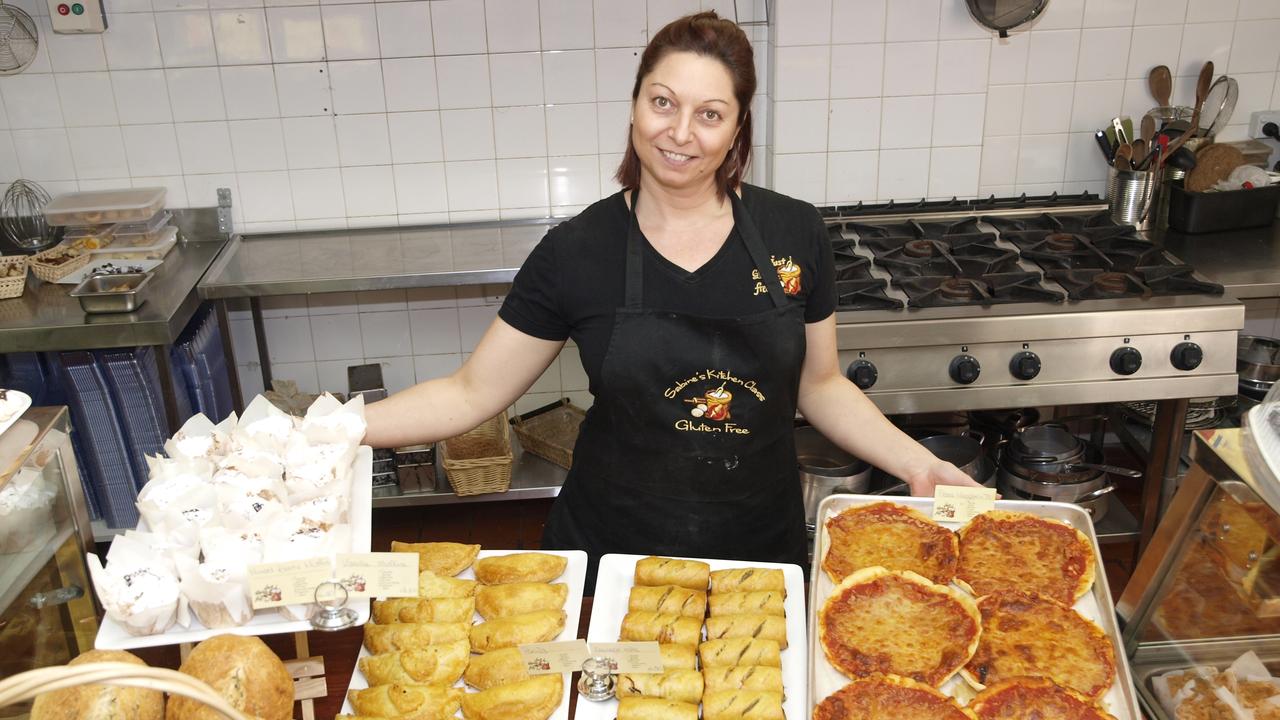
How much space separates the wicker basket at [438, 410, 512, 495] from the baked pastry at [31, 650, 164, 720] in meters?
2.47

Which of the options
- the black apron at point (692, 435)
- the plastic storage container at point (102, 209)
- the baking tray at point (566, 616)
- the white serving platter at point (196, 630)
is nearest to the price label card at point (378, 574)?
the white serving platter at point (196, 630)

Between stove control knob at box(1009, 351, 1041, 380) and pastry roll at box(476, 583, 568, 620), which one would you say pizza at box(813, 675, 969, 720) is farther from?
stove control knob at box(1009, 351, 1041, 380)

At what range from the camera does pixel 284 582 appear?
4.59ft

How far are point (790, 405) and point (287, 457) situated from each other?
3.46ft

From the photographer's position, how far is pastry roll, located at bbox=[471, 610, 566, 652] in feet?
5.48

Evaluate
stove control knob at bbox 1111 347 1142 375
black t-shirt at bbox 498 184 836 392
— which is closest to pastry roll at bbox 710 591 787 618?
black t-shirt at bbox 498 184 836 392

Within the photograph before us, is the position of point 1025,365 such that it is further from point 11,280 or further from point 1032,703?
point 11,280

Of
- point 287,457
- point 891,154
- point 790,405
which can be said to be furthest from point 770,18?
point 287,457

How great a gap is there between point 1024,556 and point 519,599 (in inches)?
34.4

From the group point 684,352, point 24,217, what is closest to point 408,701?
point 684,352

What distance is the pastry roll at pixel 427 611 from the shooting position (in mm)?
1739

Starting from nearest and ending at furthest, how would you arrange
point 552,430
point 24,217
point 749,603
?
point 749,603, point 24,217, point 552,430

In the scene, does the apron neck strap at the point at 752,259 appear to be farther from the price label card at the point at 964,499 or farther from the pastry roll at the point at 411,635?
the pastry roll at the point at 411,635

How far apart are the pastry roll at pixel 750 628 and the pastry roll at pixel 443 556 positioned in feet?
1.53
